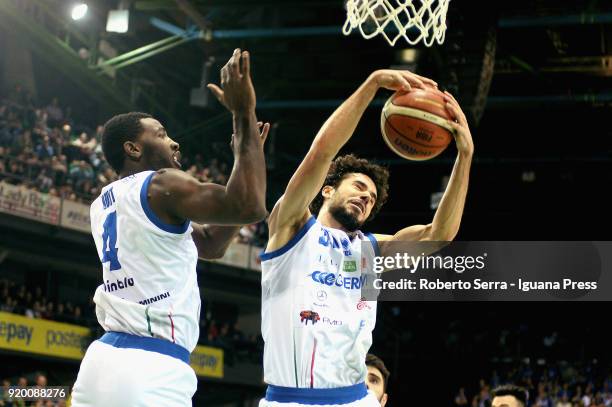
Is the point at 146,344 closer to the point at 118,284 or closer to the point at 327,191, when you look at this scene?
the point at 118,284

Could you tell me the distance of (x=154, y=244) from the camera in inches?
150

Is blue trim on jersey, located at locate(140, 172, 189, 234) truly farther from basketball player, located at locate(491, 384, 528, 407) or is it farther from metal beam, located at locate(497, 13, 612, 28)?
metal beam, located at locate(497, 13, 612, 28)

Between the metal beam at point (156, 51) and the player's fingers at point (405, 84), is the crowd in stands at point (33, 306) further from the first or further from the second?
the player's fingers at point (405, 84)

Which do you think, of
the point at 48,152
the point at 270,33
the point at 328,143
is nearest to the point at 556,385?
the point at 270,33

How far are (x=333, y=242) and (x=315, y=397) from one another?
841 mm

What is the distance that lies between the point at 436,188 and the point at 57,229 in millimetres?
12573

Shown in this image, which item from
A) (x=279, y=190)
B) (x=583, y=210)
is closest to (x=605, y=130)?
(x=583, y=210)

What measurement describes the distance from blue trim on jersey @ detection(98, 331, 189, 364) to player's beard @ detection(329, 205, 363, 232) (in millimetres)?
1447

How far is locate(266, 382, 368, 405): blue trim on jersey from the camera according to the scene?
4.54 metres

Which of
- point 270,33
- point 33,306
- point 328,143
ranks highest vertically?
point 270,33

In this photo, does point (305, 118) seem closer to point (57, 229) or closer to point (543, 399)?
point (57, 229)

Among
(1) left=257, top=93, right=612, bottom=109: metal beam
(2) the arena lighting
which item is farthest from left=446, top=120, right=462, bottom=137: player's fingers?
(1) left=257, top=93, right=612, bottom=109: metal beam

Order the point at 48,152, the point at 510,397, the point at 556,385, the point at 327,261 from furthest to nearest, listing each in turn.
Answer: the point at 556,385, the point at 48,152, the point at 510,397, the point at 327,261

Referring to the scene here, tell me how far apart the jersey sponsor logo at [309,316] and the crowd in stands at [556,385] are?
17840 millimetres
